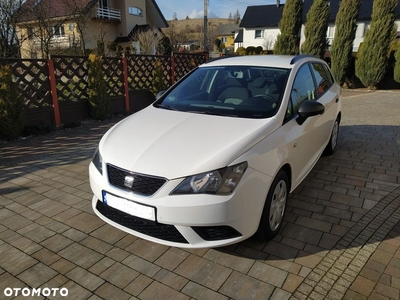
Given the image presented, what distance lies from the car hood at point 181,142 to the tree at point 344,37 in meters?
14.7

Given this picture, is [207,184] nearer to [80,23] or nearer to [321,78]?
[321,78]

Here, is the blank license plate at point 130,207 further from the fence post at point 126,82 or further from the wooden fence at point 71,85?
the fence post at point 126,82

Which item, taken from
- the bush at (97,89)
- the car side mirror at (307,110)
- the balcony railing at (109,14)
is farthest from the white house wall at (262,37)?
the car side mirror at (307,110)

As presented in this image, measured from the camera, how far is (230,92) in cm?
330

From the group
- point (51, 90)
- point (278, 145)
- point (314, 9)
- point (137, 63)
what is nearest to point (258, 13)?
point (314, 9)

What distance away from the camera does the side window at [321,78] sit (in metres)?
4.00

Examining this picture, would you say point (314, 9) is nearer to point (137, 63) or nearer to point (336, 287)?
point (137, 63)

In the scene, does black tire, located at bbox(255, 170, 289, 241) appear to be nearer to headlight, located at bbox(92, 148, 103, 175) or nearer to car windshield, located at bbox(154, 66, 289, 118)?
car windshield, located at bbox(154, 66, 289, 118)

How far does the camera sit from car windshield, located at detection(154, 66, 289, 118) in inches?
116

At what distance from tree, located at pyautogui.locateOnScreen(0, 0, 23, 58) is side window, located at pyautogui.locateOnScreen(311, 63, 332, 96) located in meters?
9.68

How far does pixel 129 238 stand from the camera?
2.76 meters

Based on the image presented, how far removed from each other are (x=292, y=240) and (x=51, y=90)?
619 centimetres

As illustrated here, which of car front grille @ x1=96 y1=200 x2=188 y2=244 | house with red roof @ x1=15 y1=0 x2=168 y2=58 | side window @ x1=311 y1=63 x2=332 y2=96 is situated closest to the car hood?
car front grille @ x1=96 y1=200 x2=188 y2=244

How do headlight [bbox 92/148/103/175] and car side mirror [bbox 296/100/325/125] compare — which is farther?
car side mirror [bbox 296/100/325/125]
